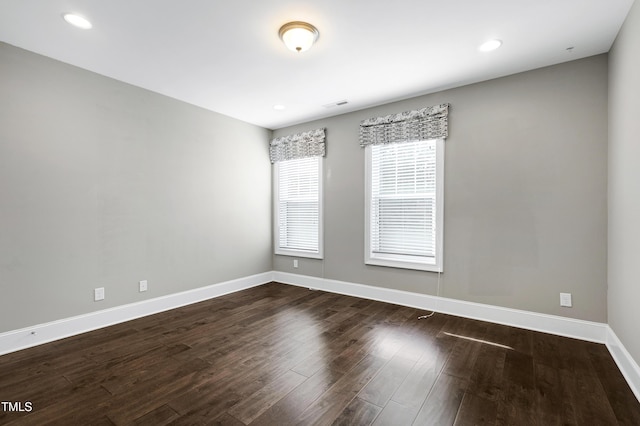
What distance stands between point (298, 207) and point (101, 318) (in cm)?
295

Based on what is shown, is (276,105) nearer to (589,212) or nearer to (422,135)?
(422,135)

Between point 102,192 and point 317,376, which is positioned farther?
point 102,192

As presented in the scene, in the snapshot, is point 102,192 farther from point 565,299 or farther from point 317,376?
point 565,299

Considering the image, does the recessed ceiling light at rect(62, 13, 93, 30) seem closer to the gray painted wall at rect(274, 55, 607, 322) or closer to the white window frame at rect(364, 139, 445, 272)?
the white window frame at rect(364, 139, 445, 272)

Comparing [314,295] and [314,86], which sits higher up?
[314,86]

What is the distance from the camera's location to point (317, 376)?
2195 mm

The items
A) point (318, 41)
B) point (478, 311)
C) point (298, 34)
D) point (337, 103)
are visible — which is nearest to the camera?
point (298, 34)

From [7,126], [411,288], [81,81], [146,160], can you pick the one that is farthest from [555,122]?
[7,126]

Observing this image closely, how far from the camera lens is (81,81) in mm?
3020

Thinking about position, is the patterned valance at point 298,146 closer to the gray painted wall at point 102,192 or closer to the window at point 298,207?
the window at point 298,207

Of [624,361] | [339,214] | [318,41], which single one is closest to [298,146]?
[339,214]

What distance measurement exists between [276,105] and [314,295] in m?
2.74

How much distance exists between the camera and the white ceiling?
6.97ft

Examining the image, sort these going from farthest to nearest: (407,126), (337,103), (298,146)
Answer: (298,146)
(337,103)
(407,126)
